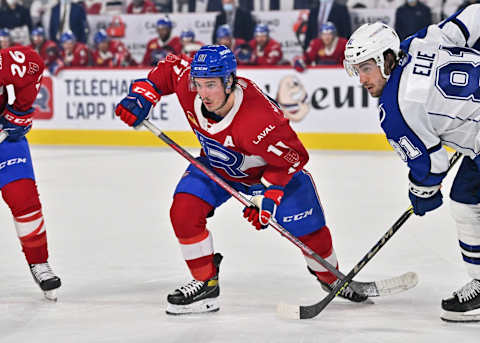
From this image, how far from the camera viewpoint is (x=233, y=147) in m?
3.01

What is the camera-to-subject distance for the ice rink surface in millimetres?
2852

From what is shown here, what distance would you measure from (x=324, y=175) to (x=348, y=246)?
8.08ft

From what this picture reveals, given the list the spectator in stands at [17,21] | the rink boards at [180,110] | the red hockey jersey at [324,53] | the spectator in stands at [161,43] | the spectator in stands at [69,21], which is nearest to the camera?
the rink boards at [180,110]

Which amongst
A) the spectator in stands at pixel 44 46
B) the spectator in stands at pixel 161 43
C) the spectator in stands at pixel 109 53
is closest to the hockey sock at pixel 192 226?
the spectator in stands at pixel 161 43

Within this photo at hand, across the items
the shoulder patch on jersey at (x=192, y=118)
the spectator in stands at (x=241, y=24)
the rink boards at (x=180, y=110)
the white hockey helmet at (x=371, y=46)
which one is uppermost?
the white hockey helmet at (x=371, y=46)

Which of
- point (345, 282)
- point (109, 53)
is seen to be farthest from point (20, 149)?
point (109, 53)

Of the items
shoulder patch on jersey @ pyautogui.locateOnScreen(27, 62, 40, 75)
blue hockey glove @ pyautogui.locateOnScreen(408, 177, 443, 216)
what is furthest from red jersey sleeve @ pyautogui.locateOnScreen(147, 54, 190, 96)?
blue hockey glove @ pyautogui.locateOnScreen(408, 177, 443, 216)

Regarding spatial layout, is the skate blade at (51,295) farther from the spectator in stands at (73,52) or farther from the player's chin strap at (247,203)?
the spectator in stands at (73,52)

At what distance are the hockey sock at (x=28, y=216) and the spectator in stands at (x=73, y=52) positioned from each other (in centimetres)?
677

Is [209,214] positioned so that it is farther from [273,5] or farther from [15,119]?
[273,5]

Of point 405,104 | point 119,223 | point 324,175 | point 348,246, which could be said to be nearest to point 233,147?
point 405,104

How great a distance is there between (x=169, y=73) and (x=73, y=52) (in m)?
6.98

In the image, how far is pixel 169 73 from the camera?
3256 millimetres

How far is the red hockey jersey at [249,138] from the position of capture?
9.59 ft
